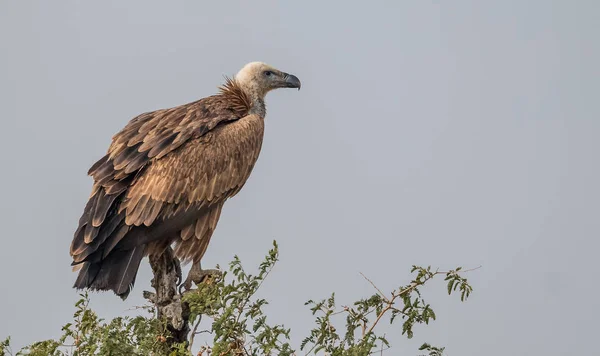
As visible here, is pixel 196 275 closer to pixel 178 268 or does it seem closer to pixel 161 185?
pixel 178 268

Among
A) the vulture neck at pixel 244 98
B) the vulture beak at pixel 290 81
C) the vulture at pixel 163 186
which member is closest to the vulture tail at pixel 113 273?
the vulture at pixel 163 186

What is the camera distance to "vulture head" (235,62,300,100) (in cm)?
1105

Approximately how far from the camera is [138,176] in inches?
373

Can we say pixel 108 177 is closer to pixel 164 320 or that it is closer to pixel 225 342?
pixel 164 320

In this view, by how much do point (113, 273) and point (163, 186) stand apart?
105 centimetres

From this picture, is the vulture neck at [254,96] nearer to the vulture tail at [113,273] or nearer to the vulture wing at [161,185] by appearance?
the vulture wing at [161,185]

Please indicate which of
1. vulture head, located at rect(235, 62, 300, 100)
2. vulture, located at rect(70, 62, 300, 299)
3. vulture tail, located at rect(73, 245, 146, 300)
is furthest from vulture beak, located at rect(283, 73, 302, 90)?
vulture tail, located at rect(73, 245, 146, 300)

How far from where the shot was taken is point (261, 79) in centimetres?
1122

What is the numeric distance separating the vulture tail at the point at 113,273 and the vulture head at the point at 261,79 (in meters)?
2.78

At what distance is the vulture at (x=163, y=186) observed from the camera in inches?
349

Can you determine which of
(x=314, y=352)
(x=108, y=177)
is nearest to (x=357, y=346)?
(x=314, y=352)

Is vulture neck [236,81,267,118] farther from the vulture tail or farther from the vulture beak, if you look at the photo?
the vulture tail

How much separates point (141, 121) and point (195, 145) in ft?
1.98

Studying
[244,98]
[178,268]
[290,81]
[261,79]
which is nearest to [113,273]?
[178,268]
